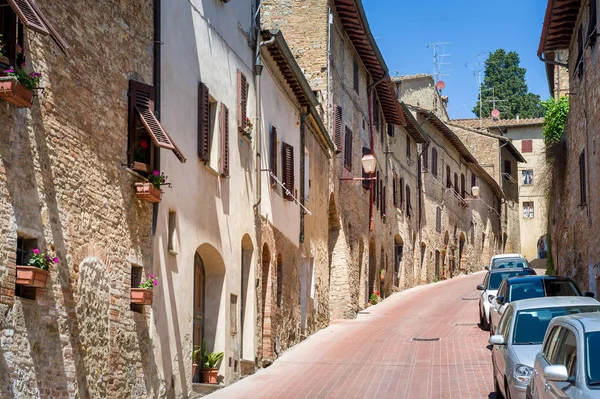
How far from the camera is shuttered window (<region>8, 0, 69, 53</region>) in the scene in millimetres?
8867

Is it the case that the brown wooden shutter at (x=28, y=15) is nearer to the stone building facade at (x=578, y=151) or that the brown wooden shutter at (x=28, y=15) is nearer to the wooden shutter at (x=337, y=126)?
the stone building facade at (x=578, y=151)

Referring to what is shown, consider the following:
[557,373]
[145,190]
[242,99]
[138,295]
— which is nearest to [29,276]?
[138,295]

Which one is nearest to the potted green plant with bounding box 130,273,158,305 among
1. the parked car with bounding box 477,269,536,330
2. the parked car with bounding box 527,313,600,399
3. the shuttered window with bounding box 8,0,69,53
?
the shuttered window with bounding box 8,0,69,53

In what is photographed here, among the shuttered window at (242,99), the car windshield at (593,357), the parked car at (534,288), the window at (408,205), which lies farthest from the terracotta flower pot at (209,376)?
the window at (408,205)

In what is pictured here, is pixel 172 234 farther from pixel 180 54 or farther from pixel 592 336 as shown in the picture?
pixel 592 336

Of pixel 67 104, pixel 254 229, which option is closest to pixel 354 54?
pixel 254 229

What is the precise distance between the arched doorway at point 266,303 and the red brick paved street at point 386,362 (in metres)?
0.39

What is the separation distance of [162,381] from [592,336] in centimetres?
701

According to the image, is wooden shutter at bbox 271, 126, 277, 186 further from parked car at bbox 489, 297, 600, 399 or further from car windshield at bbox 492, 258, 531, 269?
car windshield at bbox 492, 258, 531, 269

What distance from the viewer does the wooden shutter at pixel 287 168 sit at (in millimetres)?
22469

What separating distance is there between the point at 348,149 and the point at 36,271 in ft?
74.0

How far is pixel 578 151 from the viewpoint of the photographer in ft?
77.0

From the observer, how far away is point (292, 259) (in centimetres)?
2319

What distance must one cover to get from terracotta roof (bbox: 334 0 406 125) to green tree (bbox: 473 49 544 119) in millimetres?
44537
